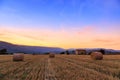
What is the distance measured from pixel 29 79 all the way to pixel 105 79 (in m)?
3.88

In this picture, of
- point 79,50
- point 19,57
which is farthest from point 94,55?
point 79,50

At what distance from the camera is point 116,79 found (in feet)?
34.1

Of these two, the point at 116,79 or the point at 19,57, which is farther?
the point at 19,57

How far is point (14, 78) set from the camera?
1147 cm

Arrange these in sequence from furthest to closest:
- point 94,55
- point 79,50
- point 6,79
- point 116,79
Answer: point 79,50, point 94,55, point 6,79, point 116,79

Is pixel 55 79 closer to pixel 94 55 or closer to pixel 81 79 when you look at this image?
pixel 81 79

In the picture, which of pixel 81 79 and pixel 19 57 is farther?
pixel 19 57

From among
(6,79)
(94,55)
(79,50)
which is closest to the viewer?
(6,79)

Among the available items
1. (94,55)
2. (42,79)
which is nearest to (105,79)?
(42,79)

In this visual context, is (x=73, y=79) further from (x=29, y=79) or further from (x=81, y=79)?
(x=29, y=79)

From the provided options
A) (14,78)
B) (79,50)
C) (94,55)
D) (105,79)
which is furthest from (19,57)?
(79,50)

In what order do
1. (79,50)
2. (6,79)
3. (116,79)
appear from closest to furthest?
(116,79) → (6,79) → (79,50)

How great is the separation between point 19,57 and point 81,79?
75.2 feet

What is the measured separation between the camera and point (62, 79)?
1077 centimetres
